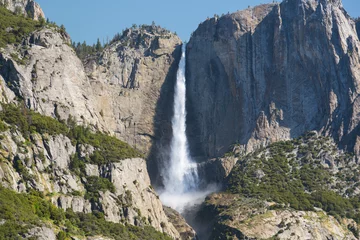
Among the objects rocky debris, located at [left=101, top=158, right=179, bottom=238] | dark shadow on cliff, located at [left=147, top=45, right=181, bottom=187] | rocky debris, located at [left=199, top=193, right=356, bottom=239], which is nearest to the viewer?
rocky debris, located at [left=101, top=158, right=179, bottom=238]

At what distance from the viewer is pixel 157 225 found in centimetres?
13425

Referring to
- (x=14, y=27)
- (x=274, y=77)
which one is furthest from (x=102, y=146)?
(x=274, y=77)

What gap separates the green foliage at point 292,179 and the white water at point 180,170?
879cm

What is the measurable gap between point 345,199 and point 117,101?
43539 mm

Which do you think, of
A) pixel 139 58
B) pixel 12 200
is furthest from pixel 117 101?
pixel 12 200

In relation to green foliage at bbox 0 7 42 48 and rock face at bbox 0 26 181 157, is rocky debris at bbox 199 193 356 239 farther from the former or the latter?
green foliage at bbox 0 7 42 48

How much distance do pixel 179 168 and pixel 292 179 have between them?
22001mm

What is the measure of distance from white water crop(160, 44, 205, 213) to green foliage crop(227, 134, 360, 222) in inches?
346

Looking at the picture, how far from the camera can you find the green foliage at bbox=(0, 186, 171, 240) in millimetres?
101938

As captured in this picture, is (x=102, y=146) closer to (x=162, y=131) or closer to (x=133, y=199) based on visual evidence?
(x=133, y=199)

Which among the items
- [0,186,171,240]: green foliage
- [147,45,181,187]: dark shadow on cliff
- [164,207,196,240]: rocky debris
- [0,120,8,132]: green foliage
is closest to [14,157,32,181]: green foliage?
[0,186,171,240]: green foliage

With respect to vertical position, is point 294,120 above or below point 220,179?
above

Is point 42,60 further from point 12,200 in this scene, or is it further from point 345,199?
point 345,199

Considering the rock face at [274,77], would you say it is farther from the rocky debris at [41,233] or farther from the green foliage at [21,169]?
the rocky debris at [41,233]
